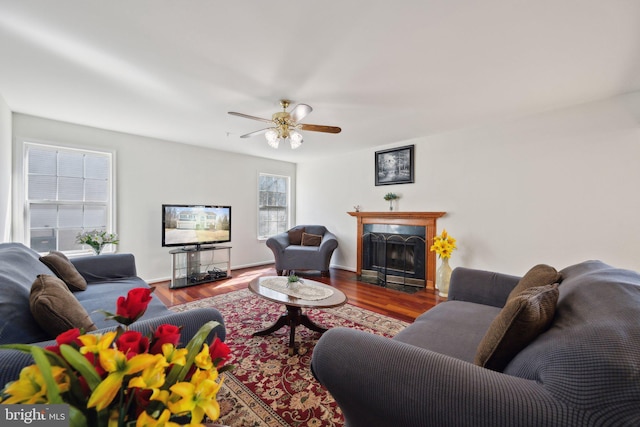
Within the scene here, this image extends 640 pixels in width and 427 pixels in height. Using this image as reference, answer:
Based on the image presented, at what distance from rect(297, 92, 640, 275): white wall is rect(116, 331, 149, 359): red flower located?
388 cm

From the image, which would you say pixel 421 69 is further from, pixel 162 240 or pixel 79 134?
pixel 79 134

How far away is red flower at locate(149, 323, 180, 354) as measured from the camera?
50cm

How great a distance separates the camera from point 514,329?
93 centimetres

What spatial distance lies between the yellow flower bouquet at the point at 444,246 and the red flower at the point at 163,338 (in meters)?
3.58

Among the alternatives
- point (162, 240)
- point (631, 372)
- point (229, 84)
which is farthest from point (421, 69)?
point (162, 240)

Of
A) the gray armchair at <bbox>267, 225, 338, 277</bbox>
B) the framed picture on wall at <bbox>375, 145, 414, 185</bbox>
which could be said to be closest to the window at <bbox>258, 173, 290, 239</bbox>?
the gray armchair at <bbox>267, 225, 338, 277</bbox>

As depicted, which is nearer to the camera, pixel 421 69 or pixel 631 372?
pixel 631 372

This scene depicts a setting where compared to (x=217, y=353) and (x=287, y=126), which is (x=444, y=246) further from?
(x=217, y=353)

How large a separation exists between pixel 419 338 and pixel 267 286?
58.1 inches

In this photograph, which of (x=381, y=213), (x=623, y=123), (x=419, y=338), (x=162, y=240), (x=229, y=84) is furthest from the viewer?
(x=381, y=213)

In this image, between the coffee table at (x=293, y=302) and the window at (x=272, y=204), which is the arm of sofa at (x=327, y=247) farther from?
the coffee table at (x=293, y=302)

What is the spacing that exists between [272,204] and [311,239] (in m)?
1.38

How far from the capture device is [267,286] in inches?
96.8

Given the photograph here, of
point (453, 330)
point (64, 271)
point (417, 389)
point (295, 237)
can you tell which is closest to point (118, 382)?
point (417, 389)
